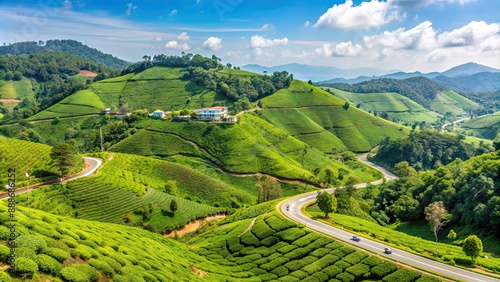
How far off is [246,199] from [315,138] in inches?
3001

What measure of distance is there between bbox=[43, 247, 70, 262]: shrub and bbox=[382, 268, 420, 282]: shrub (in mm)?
30071

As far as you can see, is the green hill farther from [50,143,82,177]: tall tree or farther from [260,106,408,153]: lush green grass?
[50,143,82,177]: tall tree

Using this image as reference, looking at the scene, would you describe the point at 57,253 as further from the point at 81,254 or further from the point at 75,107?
the point at 75,107

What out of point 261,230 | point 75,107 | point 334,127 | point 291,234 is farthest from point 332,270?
point 75,107

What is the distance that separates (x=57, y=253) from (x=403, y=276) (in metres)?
32.2

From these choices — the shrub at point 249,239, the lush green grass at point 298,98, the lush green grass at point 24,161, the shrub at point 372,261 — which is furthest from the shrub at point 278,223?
the lush green grass at point 298,98

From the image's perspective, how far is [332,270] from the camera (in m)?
35.9

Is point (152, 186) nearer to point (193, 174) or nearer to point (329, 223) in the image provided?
point (193, 174)

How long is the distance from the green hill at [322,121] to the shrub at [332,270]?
115197 millimetres

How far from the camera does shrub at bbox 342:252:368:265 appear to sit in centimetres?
3706

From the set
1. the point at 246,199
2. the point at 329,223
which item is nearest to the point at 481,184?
the point at 329,223

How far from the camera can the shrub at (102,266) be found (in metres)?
22.2

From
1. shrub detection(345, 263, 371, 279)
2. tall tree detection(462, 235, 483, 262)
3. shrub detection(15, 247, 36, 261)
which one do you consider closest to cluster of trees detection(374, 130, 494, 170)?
tall tree detection(462, 235, 483, 262)

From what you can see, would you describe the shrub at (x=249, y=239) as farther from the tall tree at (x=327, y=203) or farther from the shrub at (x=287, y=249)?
the tall tree at (x=327, y=203)
